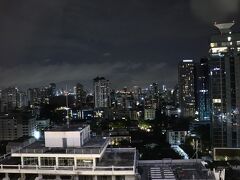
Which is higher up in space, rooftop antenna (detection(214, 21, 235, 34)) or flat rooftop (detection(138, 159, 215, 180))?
rooftop antenna (detection(214, 21, 235, 34))

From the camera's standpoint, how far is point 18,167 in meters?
12.8

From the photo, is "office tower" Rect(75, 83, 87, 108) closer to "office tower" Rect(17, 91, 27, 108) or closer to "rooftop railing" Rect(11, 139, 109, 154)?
"office tower" Rect(17, 91, 27, 108)

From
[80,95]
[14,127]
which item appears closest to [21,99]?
[80,95]

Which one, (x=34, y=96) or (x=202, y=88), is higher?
(x=202, y=88)

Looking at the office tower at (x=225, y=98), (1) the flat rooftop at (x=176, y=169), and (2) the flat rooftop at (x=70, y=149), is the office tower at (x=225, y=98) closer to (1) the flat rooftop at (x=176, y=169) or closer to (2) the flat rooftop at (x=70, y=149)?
(1) the flat rooftop at (x=176, y=169)

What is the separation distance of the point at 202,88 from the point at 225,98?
101 ft

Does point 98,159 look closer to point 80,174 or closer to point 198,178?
point 80,174

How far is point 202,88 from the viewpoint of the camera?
60.8 meters

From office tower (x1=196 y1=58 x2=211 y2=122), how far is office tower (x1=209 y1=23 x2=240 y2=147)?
22.5 m

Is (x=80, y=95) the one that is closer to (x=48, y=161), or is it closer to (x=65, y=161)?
(x=48, y=161)

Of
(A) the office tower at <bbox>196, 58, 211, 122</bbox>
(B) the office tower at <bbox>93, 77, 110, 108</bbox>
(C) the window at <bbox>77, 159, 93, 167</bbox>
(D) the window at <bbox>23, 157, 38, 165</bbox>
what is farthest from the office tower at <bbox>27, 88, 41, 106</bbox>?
(C) the window at <bbox>77, 159, 93, 167</bbox>

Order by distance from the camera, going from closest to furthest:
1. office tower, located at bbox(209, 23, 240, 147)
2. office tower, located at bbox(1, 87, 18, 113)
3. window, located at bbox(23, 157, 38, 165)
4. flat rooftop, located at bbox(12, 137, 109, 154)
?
flat rooftop, located at bbox(12, 137, 109, 154) < window, located at bbox(23, 157, 38, 165) < office tower, located at bbox(209, 23, 240, 147) < office tower, located at bbox(1, 87, 18, 113)

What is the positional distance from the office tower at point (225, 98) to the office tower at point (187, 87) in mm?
31107

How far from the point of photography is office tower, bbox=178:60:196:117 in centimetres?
6339
